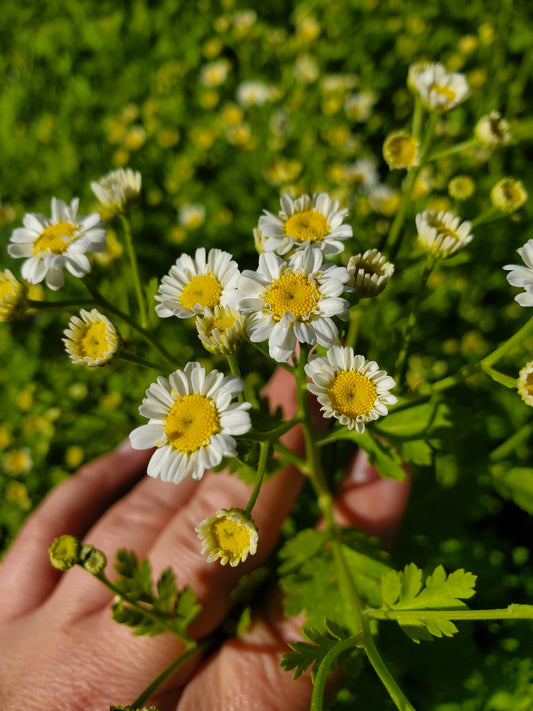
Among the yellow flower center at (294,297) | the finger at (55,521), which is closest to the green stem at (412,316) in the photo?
the yellow flower center at (294,297)

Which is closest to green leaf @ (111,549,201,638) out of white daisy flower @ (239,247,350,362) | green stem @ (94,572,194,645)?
green stem @ (94,572,194,645)

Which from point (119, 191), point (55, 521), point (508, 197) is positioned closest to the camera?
point (119, 191)

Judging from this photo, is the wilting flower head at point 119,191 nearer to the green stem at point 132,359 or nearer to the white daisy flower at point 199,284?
the white daisy flower at point 199,284

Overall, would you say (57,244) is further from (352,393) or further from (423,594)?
(423,594)

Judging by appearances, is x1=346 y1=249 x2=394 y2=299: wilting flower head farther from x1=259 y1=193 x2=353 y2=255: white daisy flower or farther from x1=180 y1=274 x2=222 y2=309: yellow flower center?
x1=180 y1=274 x2=222 y2=309: yellow flower center

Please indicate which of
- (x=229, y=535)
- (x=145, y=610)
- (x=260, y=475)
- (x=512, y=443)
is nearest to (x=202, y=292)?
(x=260, y=475)
